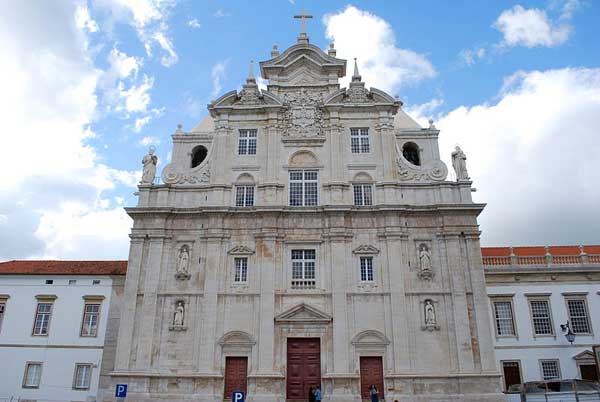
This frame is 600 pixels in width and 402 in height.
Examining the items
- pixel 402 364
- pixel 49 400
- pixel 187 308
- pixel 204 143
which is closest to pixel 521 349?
pixel 402 364

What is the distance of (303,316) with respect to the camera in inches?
997

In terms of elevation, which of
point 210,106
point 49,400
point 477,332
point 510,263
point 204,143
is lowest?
point 49,400

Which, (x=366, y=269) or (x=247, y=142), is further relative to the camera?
(x=247, y=142)

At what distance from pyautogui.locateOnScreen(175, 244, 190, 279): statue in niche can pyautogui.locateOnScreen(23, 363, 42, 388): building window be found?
9.57m

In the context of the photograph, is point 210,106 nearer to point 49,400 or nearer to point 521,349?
point 49,400

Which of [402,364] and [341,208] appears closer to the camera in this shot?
[402,364]

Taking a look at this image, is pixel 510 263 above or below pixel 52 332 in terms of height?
above

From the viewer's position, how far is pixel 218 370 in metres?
24.7

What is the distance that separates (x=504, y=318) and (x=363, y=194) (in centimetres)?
1079

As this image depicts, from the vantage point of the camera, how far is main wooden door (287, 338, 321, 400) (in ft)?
80.0

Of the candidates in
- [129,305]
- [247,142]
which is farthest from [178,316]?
[247,142]

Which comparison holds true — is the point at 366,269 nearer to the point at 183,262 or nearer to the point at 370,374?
the point at 370,374

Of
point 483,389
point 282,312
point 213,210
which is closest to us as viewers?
point 483,389

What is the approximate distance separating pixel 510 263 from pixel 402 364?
1007 cm
